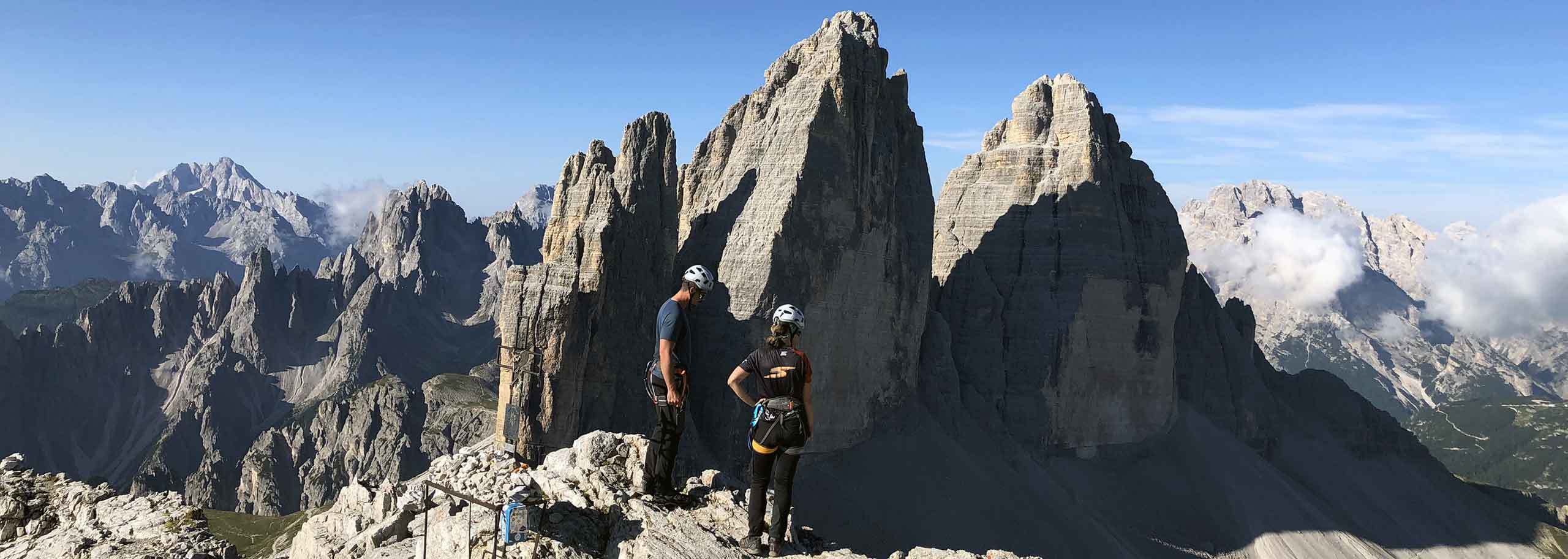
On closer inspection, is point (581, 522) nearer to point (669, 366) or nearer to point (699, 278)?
point (669, 366)

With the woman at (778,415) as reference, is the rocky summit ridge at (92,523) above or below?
below

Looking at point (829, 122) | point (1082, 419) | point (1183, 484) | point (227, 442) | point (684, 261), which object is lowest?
point (227, 442)

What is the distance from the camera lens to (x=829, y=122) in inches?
2028

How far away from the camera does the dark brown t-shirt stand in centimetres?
1559

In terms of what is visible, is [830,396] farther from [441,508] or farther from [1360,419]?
[1360,419]

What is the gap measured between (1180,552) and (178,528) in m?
64.5

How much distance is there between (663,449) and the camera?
58.4 feet

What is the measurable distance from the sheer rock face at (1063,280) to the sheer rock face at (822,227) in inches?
558

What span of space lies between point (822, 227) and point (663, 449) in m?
33.8

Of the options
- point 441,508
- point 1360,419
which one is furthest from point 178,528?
point 1360,419

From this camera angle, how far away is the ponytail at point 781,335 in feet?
52.3

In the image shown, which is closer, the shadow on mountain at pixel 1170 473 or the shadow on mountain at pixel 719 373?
the shadow on mountain at pixel 719 373

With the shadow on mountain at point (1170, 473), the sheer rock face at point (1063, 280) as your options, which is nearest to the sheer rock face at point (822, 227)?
the shadow on mountain at point (1170, 473)

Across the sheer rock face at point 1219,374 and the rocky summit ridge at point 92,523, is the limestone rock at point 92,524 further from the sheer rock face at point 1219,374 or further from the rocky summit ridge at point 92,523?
the sheer rock face at point 1219,374
